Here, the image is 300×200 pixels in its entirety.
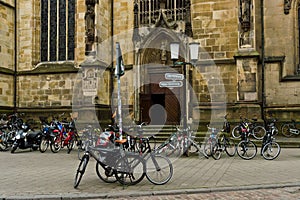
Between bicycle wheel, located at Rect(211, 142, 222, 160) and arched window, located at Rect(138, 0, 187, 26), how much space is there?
8.79m

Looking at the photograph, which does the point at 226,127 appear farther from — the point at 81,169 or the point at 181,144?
the point at 81,169

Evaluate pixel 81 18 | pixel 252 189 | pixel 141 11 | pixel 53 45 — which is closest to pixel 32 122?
pixel 53 45

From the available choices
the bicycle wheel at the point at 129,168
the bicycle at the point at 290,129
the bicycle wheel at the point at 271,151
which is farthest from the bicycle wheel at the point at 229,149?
the bicycle wheel at the point at 129,168

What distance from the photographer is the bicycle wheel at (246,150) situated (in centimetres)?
1204

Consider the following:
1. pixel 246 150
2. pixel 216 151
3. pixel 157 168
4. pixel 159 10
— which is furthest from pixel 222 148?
pixel 159 10

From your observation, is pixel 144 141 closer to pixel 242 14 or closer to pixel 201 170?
pixel 201 170

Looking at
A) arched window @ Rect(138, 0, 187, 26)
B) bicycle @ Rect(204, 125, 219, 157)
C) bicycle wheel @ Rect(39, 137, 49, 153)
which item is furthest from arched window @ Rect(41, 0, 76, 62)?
bicycle @ Rect(204, 125, 219, 157)

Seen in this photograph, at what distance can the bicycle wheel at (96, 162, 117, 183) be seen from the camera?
7.86m

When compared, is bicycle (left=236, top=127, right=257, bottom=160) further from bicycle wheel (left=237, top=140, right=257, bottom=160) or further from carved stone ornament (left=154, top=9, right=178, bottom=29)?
carved stone ornament (left=154, top=9, right=178, bottom=29)

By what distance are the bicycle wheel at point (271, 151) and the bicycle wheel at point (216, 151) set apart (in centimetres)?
130

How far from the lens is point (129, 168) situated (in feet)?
25.2

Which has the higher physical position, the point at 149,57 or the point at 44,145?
the point at 149,57

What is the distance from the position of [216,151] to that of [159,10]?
9571 millimetres

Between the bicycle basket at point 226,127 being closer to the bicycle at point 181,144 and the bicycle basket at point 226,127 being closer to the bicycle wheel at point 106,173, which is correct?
the bicycle at point 181,144
